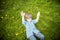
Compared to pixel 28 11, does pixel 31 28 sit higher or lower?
lower

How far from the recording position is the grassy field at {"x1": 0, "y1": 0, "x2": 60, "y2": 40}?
198cm

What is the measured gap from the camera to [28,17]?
2.01 meters

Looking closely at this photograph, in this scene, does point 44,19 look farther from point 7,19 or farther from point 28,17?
point 7,19

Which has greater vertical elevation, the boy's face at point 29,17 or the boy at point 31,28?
the boy's face at point 29,17

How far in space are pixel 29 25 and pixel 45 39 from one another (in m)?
0.24

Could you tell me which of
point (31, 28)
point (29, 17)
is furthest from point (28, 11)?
point (31, 28)

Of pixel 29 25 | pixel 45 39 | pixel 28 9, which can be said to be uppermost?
pixel 28 9

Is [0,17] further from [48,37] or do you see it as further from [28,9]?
[48,37]

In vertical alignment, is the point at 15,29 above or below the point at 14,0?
below

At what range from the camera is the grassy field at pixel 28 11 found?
6.51ft

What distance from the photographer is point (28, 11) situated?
79.6 inches

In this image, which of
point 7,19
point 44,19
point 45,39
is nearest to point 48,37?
point 45,39

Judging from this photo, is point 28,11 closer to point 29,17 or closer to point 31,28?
point 29,17

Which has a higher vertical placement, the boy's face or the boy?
the boy's face
